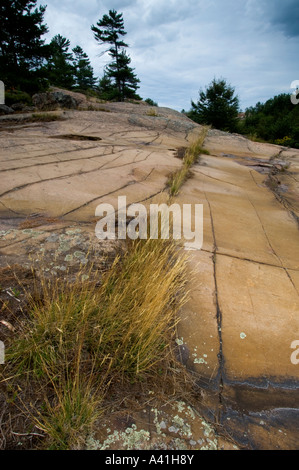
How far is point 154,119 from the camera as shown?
1014 centimetres

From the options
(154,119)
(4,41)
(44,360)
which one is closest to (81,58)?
(4,41)

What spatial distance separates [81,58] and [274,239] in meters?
44.0

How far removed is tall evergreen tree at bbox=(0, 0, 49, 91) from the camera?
1287 centimetres

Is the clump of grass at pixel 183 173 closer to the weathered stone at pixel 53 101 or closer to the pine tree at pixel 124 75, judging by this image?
the weathered stone at pixel 53 101

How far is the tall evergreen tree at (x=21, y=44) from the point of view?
12867 millimetres
